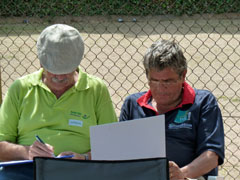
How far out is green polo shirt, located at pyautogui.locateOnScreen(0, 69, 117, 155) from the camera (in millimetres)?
2551

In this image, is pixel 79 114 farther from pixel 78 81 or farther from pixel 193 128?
pixel 193 128

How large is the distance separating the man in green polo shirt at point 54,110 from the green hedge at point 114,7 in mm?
8441

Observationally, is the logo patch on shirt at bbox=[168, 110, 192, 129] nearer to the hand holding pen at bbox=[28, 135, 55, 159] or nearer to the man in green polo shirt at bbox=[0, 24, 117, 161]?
the man in green polo shirt at bbox=[0, 24, 117, 161]

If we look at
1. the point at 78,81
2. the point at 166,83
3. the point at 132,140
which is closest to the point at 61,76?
the point at 78,81

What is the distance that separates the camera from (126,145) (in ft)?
6.69

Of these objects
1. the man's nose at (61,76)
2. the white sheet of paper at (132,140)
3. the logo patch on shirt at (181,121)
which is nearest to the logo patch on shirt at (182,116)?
the logo patch on shirt at (181,121)

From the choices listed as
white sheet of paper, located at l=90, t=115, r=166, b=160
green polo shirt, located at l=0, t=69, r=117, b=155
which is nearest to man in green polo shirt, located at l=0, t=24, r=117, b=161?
green polo shirt, located at l=0, t=69, r=117, b=155

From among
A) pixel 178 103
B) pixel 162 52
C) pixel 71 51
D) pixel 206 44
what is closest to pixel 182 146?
pixel 178 103

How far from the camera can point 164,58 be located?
2.37 m

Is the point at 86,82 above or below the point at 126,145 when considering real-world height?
above

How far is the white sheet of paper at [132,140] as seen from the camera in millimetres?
2016

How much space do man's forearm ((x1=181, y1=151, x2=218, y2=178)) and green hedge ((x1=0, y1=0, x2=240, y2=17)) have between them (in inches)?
348

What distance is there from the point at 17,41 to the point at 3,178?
6758mm

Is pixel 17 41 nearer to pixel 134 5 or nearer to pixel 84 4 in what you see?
pixel 84 4
